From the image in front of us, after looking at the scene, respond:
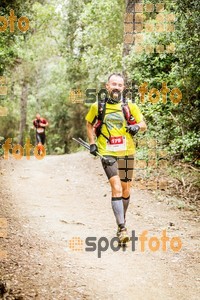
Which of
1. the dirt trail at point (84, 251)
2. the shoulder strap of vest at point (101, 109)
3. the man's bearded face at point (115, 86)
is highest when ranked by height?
the man's bearded face at point (115, 86)

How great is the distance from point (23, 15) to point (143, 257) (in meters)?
11.2

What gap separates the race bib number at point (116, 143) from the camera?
19.2 feet

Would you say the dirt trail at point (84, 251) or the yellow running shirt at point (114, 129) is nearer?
the dirt trail at point (84, 251)

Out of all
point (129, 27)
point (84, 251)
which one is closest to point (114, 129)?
point (84, 251)

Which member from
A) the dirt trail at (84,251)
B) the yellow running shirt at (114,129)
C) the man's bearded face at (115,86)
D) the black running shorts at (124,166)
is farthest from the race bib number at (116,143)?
the dirt trail at (84,251)

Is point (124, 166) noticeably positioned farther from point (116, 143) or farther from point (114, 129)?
point (114, 129)

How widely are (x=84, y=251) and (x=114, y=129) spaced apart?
6.21 ft

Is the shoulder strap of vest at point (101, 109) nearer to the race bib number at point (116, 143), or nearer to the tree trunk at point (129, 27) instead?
the race bib number at point (116, 143)

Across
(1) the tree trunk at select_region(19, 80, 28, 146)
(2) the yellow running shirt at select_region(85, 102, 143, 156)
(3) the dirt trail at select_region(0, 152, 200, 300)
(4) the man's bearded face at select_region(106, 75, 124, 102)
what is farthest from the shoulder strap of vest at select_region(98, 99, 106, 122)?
(1) the tree trunk at select_region(19, 80, 28, 146)

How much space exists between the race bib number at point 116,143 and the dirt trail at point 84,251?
1.55m

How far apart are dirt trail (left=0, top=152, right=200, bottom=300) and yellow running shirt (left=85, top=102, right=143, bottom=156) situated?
1.54 m

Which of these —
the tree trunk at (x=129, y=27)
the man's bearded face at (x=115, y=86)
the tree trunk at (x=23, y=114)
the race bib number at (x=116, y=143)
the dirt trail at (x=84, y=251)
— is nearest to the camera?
the dirt trail at (x=84, y=251)

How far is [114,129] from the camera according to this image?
19.1 ft

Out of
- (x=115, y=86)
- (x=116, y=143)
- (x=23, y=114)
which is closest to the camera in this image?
(x=115, y=86)
